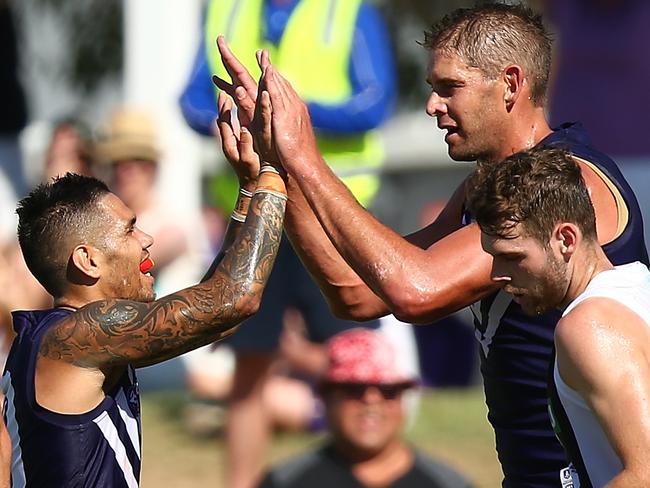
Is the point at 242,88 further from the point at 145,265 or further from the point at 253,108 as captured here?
the point at 145,265

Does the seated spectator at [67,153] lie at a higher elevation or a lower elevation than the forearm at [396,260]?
lower

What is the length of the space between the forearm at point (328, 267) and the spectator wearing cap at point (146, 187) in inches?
125

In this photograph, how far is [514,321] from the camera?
Result: 4387 mm

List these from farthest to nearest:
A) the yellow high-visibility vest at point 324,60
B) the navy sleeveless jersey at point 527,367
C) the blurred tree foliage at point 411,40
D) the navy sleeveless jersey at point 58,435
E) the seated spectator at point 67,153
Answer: the blurred tree foliage at point 411,40 → the seated spectator at point 67,153 → the yellow high-visibility vest at point 324,60 → the navy sleeveless jersey at point 527,367 → the navy sleeveless jersey at point 58,435

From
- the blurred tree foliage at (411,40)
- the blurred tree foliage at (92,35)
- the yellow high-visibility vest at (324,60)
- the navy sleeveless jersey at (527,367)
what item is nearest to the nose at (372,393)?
the yellow high-visibility vest at (324,60)

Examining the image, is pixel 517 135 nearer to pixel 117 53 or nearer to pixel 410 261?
pixel 410 261

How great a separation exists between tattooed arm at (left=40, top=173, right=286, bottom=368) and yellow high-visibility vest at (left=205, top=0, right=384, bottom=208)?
2836 mm

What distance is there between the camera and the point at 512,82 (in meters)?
Result: 4.50

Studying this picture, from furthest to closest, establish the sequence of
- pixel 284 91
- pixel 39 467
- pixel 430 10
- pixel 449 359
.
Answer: pixel 430 10 < pixel 449 359 < pixel 284 91 < pixel 39 467

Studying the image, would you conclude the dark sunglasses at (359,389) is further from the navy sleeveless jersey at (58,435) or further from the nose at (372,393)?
the navy sleeveless jersey at (58,435)

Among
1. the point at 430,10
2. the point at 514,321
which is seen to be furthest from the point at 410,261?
the point at 430,10

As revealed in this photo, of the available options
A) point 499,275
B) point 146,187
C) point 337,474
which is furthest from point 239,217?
point 146,187

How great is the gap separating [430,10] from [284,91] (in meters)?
11.9

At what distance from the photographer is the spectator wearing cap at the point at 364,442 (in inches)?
257
